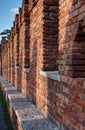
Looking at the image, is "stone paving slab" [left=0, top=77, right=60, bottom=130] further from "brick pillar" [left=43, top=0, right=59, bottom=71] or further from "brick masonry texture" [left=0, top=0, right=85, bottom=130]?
"brick pillar" [left=43, top=0, right=59, bottom=71]

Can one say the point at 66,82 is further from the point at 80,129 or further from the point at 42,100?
the point at 42,100

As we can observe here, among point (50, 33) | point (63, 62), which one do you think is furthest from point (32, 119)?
point (50, 33)

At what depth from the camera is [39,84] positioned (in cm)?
627

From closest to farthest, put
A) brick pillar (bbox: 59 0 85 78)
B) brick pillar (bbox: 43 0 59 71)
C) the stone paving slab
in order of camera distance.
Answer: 1. brick pillar (bbox: 59 0 85 78)
2. the stone paving slab
3. brick pillar (bbox: 43 0 59 71)

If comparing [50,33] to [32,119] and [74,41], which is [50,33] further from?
[74,41]

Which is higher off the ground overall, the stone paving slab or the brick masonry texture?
the brick masonry texture

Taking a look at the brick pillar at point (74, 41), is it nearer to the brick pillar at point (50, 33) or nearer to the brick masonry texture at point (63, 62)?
the brick masonry texture at point (63, 62)

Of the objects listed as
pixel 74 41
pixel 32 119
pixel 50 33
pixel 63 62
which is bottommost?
pixel 32 119

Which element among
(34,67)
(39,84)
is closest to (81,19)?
(39,84)

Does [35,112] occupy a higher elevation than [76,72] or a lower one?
lower

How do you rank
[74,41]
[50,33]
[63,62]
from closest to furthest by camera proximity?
[74,41]
[63,62]
[50,33]

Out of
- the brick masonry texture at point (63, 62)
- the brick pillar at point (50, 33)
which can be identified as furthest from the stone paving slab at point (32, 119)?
the brick pillar at point (50, 33)

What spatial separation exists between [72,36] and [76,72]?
18.4 inches

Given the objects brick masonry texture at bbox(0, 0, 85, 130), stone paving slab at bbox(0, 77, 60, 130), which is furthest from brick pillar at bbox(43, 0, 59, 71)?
stone paving slab at bbox(0, 77, 60, 130)
